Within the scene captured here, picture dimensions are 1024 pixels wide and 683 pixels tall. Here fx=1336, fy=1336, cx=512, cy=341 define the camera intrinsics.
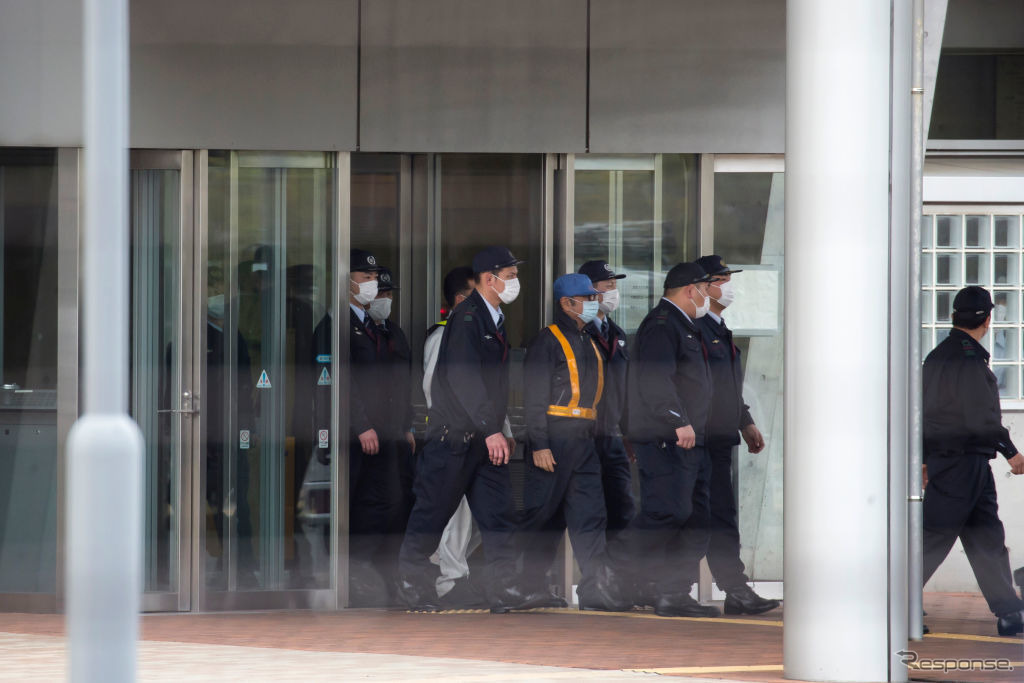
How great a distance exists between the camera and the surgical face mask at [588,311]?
702cm

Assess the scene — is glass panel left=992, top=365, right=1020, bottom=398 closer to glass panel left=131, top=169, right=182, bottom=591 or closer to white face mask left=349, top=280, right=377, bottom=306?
white face mask left=349, top=280, right=377, bottom=306

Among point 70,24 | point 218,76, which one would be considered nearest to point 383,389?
point 218,76

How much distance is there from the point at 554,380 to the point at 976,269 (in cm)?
275

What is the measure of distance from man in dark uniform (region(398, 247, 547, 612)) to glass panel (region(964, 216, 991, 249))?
2.78 m

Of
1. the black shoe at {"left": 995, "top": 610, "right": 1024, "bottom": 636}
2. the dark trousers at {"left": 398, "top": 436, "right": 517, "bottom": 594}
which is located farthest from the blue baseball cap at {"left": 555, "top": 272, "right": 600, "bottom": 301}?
the black shoe at {"left": 995, "top": 610, "right": 1024, "bottom": 636}

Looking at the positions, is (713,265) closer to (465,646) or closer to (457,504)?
(457,504)

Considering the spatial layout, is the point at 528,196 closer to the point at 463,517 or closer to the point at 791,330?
the point at 463,517

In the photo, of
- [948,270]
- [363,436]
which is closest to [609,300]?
[363,436]

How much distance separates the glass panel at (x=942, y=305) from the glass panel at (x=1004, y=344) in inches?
12.4

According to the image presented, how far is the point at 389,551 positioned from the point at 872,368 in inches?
131

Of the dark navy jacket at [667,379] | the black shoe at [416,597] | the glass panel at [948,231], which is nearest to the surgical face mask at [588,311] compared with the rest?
the dark navy jacket at [667,379]

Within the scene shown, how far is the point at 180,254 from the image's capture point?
7094 mm

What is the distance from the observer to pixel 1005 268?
7.88m

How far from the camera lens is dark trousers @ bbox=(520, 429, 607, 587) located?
6.86m
